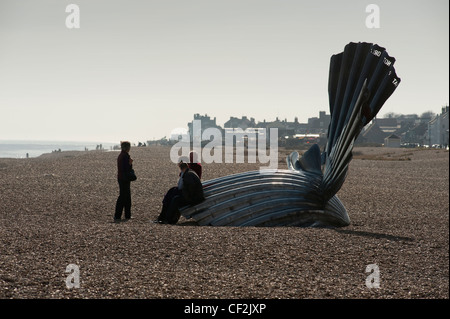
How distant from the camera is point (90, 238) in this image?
23.9 ft

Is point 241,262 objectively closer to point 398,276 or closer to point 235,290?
point 235,290

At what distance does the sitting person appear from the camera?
9383 mm

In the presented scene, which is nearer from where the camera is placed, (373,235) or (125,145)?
(373,235)

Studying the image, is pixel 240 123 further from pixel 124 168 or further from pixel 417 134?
pixel 124 168

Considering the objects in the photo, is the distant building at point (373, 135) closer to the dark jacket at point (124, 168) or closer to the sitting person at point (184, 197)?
the dark jacket at point (124, 168)

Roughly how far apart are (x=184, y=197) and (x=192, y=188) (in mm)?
229

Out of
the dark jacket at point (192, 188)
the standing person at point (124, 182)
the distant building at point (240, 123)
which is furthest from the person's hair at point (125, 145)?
the distant building at point (240, 123)

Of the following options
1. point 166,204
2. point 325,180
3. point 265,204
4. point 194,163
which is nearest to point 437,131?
point 325,180

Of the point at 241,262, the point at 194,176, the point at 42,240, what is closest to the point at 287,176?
the point at 194,176

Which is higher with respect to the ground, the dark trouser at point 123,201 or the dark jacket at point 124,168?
the dark jacket at point 124,168

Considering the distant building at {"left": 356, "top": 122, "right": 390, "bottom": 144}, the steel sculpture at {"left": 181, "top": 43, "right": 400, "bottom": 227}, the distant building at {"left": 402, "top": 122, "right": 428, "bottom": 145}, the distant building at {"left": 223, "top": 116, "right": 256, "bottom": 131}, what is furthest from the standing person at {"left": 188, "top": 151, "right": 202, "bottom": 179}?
the distant building at {"left": 223, "top": 116, "right": 256, "bottom": 131}

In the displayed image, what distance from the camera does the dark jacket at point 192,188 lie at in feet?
30.9

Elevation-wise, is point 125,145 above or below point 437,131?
below

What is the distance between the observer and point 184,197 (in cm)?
945
